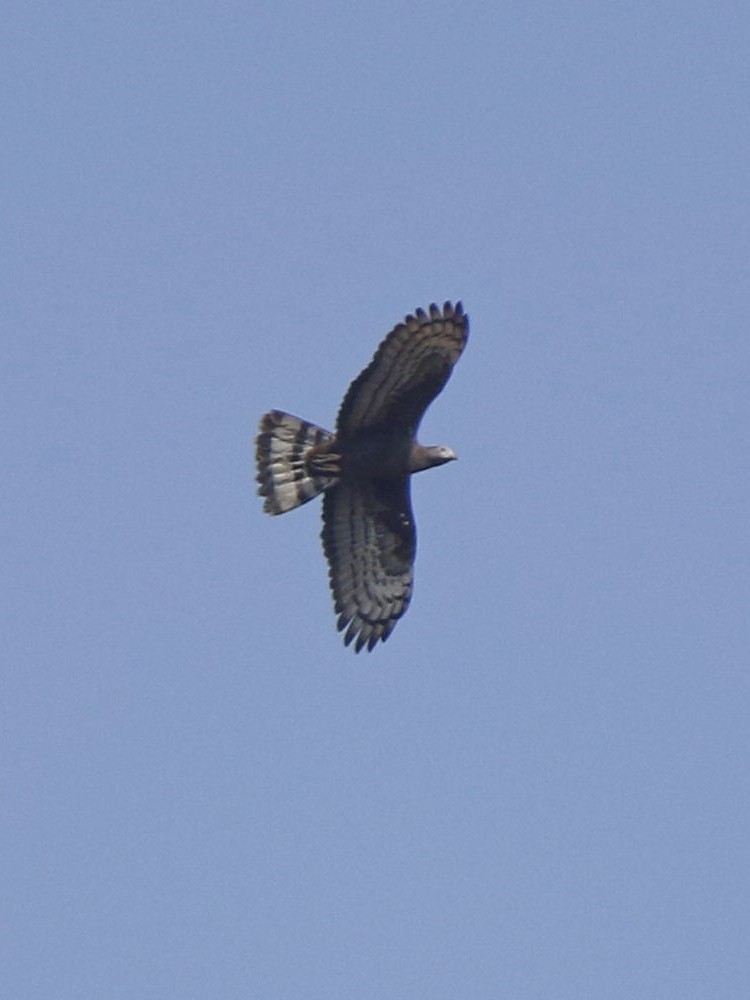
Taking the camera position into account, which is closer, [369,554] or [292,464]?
[292,464]

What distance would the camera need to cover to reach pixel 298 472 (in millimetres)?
33625

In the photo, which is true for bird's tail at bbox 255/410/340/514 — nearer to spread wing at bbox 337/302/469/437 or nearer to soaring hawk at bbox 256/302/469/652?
soaring hawk at bbox 256/302/469/652

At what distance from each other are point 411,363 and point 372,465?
46.6 inches

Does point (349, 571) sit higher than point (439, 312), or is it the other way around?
point (439, 312)

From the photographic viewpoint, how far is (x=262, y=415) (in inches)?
1336

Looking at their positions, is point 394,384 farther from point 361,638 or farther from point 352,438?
point 361,638

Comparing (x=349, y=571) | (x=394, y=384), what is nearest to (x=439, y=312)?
(x=394, y=384)

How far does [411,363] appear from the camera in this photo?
1292 inches

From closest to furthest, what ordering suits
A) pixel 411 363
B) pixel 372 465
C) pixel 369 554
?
pixel 411 363
pixel 372 465
pixel 369 554

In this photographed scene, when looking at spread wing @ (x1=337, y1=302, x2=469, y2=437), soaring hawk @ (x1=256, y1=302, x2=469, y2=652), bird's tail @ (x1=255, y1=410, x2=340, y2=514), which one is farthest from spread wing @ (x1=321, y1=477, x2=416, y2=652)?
spread wing @ (x1=337, y1=302, x2=469, y2=437)

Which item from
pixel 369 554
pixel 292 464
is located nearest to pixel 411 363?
pixel 292 464

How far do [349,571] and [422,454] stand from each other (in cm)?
150

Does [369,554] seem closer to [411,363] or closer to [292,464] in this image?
[292,464]

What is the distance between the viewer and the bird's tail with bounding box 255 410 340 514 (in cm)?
3353
